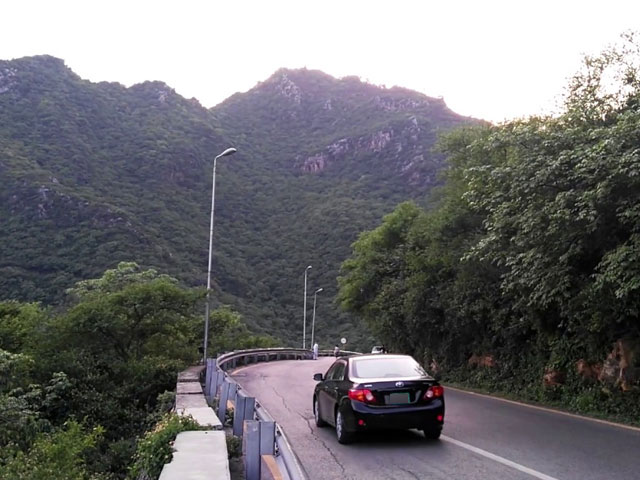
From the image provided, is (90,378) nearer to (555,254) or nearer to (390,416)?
(390,416)

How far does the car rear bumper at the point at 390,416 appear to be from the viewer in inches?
407

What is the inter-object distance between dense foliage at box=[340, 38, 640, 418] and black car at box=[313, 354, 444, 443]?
422 cm

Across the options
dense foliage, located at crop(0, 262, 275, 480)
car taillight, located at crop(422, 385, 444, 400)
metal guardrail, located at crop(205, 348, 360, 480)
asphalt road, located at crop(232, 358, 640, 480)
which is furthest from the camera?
dense foliage, located at crop(0, 262, 275, 480)

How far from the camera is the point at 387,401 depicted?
10430 millimetres

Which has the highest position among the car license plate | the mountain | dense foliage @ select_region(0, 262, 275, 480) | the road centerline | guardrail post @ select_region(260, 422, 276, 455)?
the mountain

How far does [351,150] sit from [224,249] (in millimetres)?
45835

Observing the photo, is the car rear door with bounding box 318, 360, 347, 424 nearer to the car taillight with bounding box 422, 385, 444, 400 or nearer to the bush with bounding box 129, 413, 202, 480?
the car taillight with bounding box 422, 385, 444, 400

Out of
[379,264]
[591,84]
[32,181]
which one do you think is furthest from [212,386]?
[32,181]

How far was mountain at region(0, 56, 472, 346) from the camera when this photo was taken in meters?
57.4

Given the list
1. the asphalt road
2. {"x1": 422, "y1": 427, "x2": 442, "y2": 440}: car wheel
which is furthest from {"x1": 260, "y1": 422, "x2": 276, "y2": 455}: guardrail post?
{"x1": 422, "y1": 427, "x2": 442, "y2": 440}: car wheel

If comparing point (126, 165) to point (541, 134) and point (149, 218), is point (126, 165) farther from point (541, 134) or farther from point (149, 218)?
point (541, 134)

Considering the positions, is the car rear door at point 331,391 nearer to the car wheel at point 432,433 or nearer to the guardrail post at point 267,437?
the car wheel at point 432,433

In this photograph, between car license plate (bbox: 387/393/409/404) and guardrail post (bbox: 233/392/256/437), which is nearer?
guardrail post (bbox: 233/392/256/437)

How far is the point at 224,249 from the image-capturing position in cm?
7731
